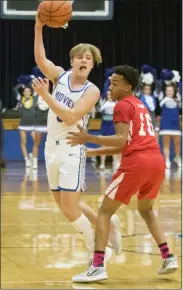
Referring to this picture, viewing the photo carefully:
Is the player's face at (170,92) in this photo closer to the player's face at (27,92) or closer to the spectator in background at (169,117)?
the spectator in background at (169,117)

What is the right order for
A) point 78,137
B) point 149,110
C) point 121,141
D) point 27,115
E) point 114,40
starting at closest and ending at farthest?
point 78,137 → point 121,141 → point 149,110 → point 27,115 → point 114,40

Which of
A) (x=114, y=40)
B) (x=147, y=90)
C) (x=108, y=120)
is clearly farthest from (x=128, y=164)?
(x=114, y=40)

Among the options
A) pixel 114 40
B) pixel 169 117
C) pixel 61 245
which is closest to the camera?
pixel 61 245

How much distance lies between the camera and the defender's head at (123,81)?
5.78 m

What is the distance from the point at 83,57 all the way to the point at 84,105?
0.37 meters

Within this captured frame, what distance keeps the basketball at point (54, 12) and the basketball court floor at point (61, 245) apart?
75.0 inches

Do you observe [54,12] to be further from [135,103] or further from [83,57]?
[135,103]

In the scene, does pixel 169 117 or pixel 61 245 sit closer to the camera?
pixel 61 245

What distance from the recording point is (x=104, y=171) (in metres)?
15.3

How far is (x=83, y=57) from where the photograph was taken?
569 centimetres

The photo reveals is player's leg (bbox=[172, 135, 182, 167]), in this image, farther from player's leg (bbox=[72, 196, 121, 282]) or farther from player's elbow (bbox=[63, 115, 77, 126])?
player's elbow (bbox=[63, 115, 77, 126])

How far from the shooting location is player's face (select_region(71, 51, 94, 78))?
570 cm

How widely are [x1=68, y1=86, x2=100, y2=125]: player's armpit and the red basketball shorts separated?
19.0 inches

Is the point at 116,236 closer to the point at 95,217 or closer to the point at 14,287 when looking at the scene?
the point at 95,217
